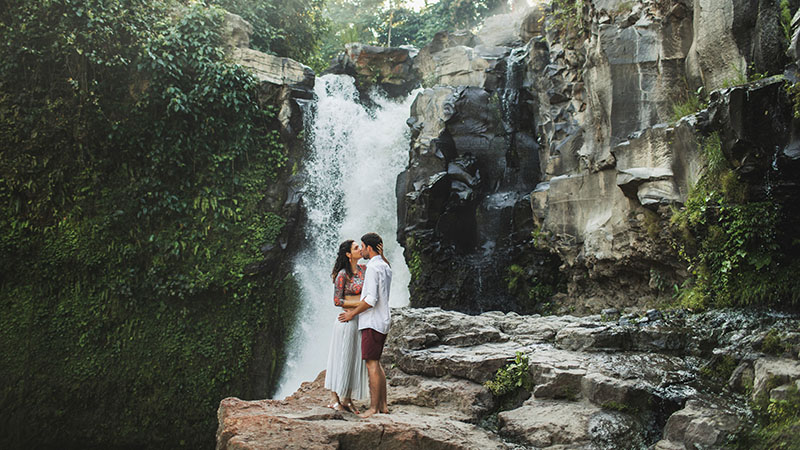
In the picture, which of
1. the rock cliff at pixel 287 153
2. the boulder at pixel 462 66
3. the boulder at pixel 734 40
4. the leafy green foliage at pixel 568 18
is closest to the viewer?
the boulder at pixel 734 40

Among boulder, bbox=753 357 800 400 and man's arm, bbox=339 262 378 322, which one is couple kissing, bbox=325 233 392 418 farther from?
boulder, bbox=753 357 800 400

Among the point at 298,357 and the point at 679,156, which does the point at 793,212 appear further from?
the point at 298,357

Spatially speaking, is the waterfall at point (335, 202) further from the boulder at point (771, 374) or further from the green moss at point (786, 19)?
the boulder at point (771, 374)

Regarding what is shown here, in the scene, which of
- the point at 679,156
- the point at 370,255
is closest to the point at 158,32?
the point at 370,255

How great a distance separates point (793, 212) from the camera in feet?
20.2

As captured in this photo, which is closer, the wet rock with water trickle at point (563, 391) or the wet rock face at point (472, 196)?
the wet rock with water trickle at point (563, 391)

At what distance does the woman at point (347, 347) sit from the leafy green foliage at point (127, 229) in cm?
758

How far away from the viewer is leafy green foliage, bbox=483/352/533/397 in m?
5.89

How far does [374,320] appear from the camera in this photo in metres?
5.17

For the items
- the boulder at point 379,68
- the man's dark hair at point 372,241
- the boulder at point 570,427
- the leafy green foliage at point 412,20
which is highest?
the leafy green foliage at point 412,20

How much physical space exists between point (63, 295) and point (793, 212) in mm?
12630

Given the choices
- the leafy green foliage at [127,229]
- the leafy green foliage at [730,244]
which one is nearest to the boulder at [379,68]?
the leafy green foliage at [127,229]

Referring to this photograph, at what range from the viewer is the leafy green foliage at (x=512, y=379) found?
5.89m

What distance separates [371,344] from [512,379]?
180cm
